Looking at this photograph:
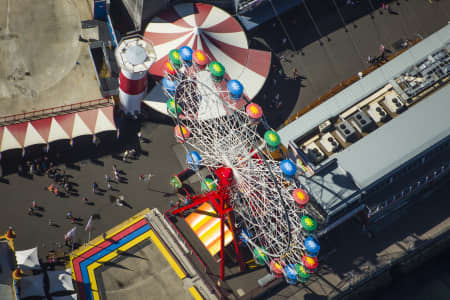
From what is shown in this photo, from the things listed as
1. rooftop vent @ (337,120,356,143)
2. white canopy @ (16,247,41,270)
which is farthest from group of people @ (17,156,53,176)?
rooftop vent @ (337,120,356,143)

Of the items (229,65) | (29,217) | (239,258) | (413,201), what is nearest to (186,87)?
(229,65)

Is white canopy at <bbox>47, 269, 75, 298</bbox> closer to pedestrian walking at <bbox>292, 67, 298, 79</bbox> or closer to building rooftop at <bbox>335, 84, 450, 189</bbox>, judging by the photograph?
building rooftop at <bbox>335, 84, 450, 189</bbox>

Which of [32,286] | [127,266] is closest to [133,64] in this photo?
[127,266]

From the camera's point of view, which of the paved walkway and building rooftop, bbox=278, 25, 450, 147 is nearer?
the paved walkway

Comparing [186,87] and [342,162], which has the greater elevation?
[186,87]

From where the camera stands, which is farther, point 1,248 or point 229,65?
point 229,65

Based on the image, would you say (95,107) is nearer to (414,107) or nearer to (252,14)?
(252,14)

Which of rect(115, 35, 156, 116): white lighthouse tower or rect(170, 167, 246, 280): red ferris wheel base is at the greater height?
rect(115, 35, 156, 116): white lighthouse tower
